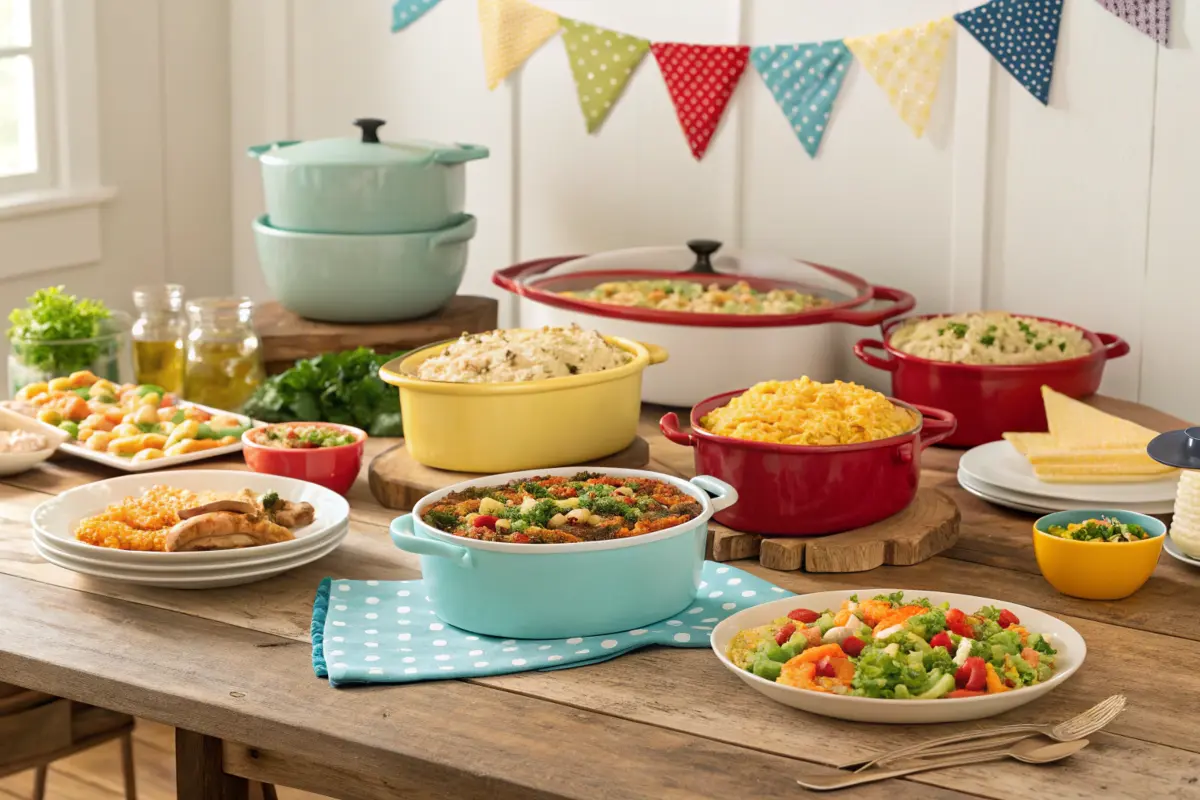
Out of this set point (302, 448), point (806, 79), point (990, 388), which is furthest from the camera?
point (806, 79)

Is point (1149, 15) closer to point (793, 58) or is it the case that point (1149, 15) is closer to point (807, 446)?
point (793, 58)

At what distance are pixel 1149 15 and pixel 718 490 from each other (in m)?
1.38

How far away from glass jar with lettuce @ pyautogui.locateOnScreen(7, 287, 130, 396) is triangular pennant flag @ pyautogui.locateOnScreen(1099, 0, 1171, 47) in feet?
6.27

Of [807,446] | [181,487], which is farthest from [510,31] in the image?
[807,446]

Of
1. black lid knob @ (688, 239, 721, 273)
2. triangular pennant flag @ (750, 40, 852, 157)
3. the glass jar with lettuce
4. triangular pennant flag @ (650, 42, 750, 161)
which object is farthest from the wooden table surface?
triangular pennant flag @ (650, 42, 750, 161)

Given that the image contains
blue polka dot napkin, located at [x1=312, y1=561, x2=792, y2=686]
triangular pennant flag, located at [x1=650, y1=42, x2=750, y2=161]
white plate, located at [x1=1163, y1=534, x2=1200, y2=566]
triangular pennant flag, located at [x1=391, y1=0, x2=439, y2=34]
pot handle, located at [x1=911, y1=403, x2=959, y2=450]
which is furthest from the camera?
triangular pennant flag, located at [x1=391, y1=0, x2=439, y2=34]

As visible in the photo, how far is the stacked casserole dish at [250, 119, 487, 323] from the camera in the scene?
8.93 ft

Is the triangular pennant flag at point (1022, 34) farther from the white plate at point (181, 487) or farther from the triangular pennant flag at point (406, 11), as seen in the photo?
the white plate at point (181, 487)

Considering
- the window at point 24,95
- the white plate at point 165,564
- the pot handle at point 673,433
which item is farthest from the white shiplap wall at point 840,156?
the white plate at point 165,564

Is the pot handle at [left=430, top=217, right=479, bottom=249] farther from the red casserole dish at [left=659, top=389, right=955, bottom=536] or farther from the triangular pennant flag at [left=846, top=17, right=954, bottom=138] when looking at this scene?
the red casserole dish at [left=659, top=389, right=955, bottom=536]

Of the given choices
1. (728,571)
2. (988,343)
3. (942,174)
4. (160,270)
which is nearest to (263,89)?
(160,270)

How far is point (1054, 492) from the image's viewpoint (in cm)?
200

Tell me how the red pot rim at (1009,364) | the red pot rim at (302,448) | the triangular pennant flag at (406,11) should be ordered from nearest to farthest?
1. the red pot rim at (302,448)
2. the red pot rim at (1009,364)
3. the triangular pennant flag at (406,11)

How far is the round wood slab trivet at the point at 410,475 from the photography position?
6.76 feet
